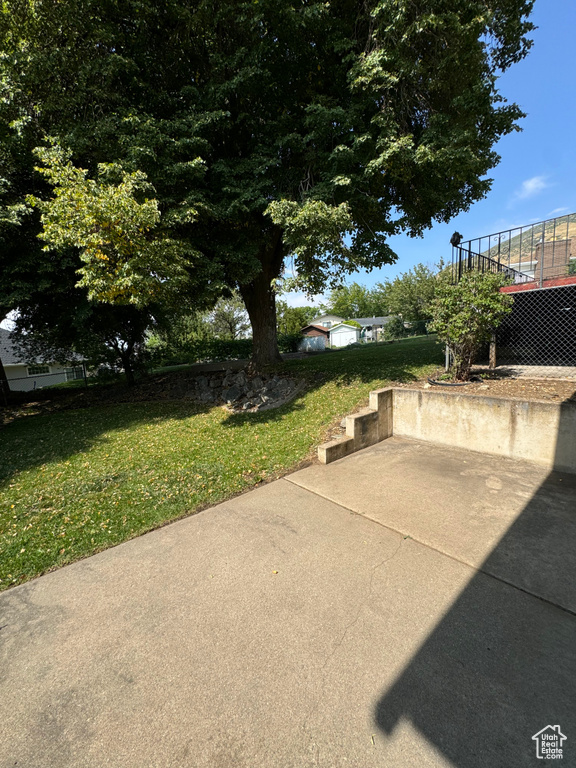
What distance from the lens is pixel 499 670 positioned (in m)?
1.71

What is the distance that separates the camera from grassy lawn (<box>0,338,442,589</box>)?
10.7ft

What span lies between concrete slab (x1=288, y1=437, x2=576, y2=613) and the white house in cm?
4140

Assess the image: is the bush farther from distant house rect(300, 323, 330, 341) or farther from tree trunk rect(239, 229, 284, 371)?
distant house rect(300, 323, 330, 341)

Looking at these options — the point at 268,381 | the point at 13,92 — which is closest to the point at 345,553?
the point at 268,381

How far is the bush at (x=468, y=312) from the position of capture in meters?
5.08

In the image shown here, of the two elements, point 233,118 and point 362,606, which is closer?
point 362,606

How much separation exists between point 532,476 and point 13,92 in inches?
391

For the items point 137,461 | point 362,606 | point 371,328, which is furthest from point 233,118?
point 371,328

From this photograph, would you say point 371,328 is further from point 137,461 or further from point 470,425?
point 137,461

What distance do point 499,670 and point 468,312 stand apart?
459 cm

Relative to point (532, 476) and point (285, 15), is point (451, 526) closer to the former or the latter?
point (532, 476)

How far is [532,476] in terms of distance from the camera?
3.79 meters

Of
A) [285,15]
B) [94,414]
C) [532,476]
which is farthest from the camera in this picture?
[94,414]

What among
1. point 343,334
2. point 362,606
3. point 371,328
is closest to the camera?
point 362,606
